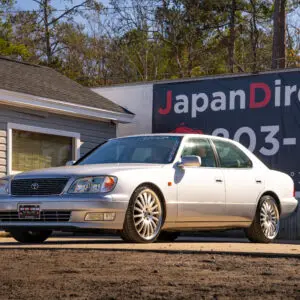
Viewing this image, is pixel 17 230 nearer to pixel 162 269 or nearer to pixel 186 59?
pixel 162 269

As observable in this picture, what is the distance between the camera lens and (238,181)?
12852 millimetres

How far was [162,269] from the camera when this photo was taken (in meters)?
7.63

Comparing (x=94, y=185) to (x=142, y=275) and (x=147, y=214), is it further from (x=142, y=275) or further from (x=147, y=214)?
(x=142, y=275)

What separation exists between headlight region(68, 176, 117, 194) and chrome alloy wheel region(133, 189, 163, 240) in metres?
0.39

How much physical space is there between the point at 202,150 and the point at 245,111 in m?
7.58

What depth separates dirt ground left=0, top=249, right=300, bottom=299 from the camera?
19.7ft

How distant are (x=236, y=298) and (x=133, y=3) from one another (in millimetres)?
41113

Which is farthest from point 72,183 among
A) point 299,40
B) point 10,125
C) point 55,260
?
point 299,40

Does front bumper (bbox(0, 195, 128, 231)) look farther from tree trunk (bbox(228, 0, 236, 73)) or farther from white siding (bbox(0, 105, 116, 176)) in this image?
tree trunk (bbox(228, 0, 236, 73))

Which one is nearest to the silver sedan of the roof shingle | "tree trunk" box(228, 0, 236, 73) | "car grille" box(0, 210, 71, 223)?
"car grille" box(0, 210, 71, 223)

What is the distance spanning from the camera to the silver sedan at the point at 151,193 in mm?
11234

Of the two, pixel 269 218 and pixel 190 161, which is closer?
pixel 190 161

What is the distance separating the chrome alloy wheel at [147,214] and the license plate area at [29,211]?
1.18 m

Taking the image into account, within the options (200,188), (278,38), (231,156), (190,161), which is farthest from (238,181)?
(278,38)
